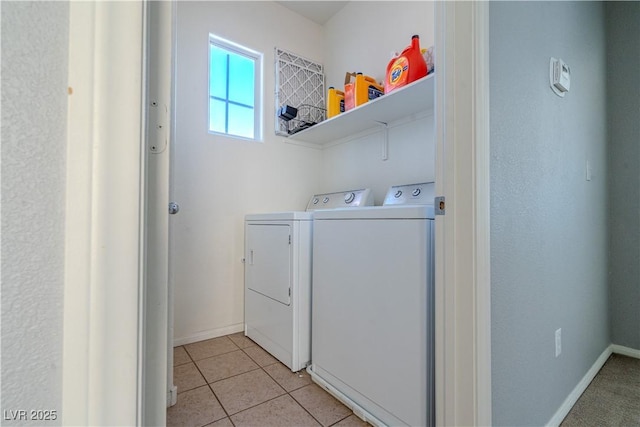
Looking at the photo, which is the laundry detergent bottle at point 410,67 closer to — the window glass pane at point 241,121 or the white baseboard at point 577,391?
the window glass pane at point 241,121

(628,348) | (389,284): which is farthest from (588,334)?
(389,284)

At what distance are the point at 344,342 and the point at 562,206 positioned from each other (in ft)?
3.88

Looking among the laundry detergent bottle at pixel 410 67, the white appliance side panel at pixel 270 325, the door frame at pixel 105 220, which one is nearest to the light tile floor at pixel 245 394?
the white appliance side panel at pixel 270 325

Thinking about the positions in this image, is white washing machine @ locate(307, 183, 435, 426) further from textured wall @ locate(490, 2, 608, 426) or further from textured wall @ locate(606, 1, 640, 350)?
textured wall @ locate(606, 1, 640, 350)

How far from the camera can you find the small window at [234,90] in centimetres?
232

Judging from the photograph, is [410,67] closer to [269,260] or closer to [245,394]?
[269,260]

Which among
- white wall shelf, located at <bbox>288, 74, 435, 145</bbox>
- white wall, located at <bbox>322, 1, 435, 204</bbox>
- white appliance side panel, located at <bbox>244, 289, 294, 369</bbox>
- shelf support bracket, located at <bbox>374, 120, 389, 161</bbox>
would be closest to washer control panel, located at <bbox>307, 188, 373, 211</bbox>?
white wall, located at <bbox>322, 1, 435, 204</bbox>

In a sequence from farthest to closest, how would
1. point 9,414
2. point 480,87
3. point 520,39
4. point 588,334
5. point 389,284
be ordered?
point 588,334 < point 389,284 < point 520,39 < point 480,87 < point 9,414

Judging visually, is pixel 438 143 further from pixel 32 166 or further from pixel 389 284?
pixel 32 166

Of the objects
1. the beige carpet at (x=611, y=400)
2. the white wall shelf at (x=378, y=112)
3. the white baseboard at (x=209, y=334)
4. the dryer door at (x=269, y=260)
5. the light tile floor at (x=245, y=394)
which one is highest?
the white wall shelf at (x=378, y=112)

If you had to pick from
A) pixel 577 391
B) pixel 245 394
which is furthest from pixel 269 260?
pixel 577 391

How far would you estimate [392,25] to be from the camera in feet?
7.18

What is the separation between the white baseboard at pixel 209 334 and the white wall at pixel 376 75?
1413 millimetres

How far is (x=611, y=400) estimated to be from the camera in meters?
1.45
